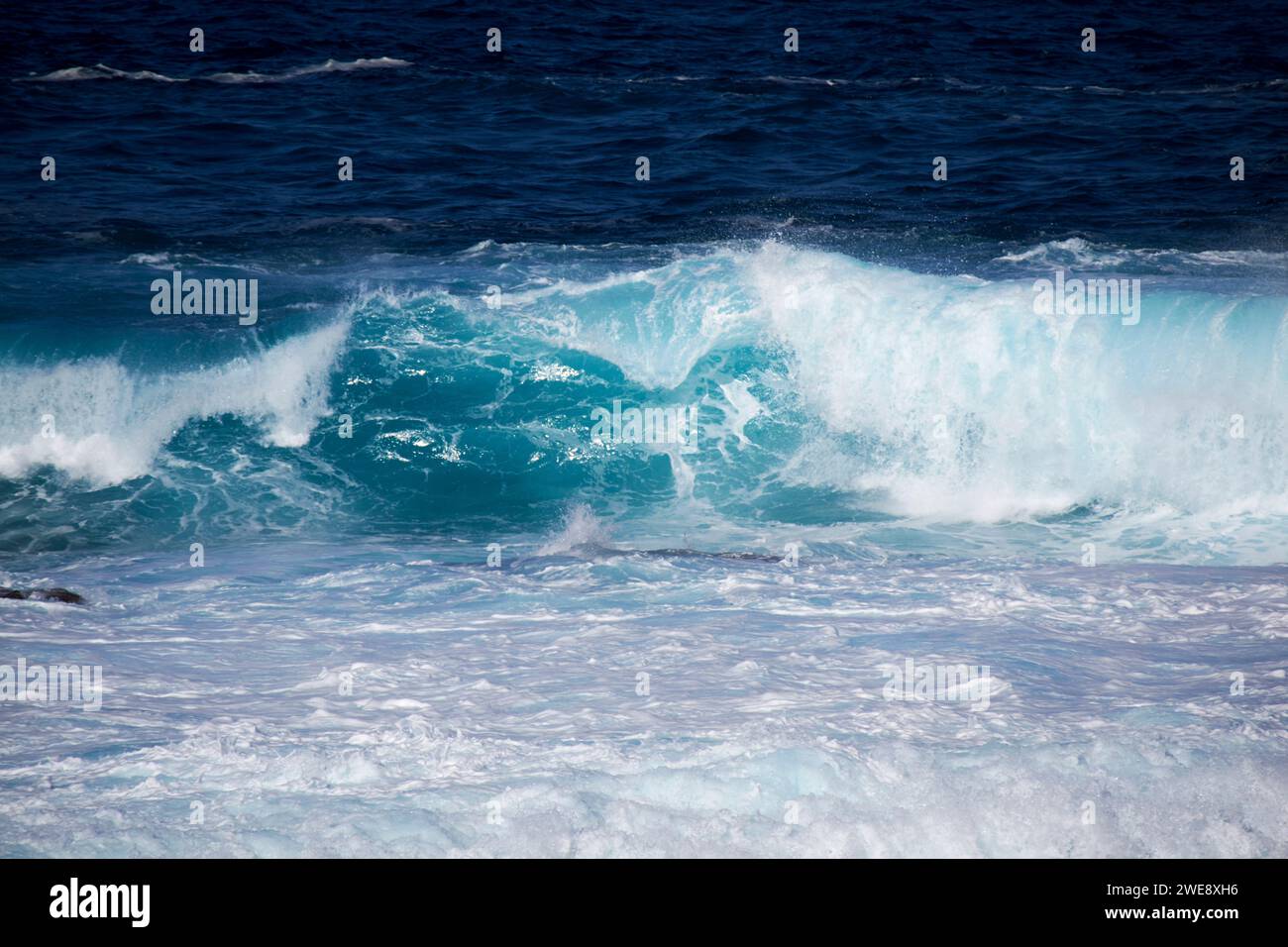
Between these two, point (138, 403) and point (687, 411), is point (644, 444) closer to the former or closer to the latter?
point (687, 411)

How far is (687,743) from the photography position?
20.0 feet

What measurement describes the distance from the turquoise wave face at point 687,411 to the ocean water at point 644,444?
51 mm

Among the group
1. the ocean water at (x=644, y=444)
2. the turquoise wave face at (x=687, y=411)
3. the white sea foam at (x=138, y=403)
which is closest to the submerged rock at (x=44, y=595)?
the ocean water at (x=644, y=444)

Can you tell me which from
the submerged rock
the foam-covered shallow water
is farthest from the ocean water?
the submerged rock

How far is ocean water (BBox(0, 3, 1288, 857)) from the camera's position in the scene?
19.0 feet

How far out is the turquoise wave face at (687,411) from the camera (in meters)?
11.1

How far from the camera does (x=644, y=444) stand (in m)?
12.7

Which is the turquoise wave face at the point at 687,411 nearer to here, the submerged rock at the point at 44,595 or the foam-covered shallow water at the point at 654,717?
the submerged rock at the point at 44,595

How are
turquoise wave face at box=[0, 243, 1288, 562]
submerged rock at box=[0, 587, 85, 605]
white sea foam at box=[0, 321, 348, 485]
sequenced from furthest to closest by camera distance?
white sea foam at box=[0, 321, 348, 485] < turquoise wave face at box=[0, 243, 1288, 562] < submerged rock at box=[0, 587, 85, 605]

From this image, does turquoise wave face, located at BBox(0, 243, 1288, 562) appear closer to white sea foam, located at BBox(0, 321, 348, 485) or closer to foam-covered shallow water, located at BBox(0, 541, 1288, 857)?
white sea foam, located at BBox(0, 321, 348, 485)

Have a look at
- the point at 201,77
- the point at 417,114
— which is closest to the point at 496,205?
the point at 417,114

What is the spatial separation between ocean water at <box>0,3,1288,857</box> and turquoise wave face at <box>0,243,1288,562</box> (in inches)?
2.0

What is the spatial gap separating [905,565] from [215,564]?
17.6 feet

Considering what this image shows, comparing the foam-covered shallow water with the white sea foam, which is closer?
the foam-covered shallow water
